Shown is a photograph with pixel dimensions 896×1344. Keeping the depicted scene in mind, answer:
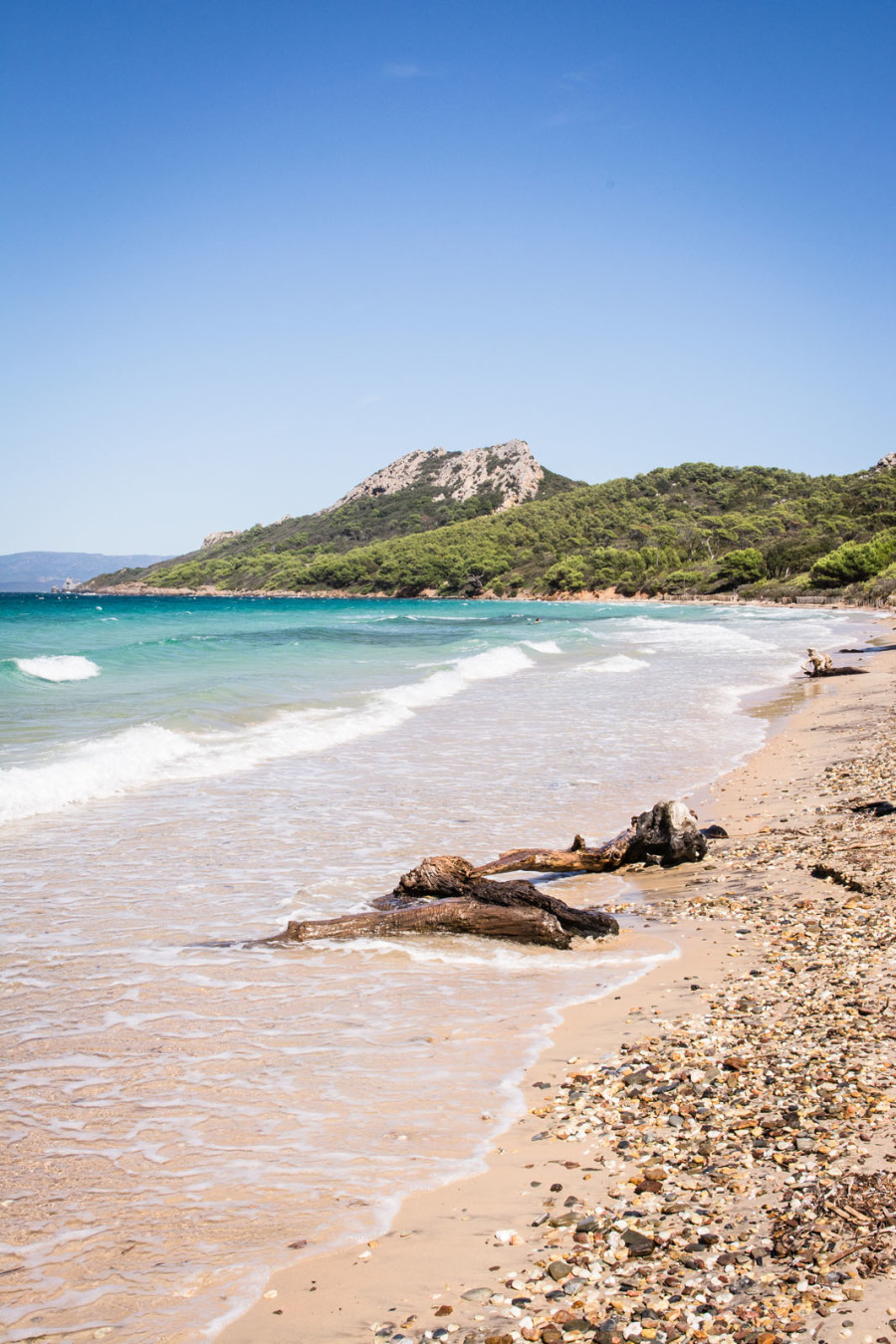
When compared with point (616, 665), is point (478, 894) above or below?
below

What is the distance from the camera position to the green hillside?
325 feet

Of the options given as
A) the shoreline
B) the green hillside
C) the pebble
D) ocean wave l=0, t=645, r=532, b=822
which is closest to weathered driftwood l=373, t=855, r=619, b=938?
the pebble

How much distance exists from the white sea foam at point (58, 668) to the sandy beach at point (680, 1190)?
23.4 m

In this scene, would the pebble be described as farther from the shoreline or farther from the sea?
the shoreline

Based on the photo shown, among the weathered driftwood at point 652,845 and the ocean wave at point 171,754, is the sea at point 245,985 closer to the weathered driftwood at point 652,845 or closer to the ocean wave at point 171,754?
the ocean wave at point 171,754

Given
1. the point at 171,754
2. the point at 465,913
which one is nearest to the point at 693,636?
the point at 171,754

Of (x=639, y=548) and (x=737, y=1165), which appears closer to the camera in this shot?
(x=737, y=1165)

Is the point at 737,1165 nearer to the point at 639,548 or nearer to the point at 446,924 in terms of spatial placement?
the point at 446,924

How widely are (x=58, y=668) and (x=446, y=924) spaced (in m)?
22.7

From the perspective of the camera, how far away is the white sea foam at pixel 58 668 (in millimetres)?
25562

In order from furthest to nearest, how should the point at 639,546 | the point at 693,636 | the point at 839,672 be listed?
the point at 639,546 < the point at 693,636 < the point at 839,672

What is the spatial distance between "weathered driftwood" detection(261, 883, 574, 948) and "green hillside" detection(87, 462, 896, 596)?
7853 cm

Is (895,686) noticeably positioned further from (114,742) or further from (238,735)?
(114,742)

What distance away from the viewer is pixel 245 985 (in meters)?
5.95
